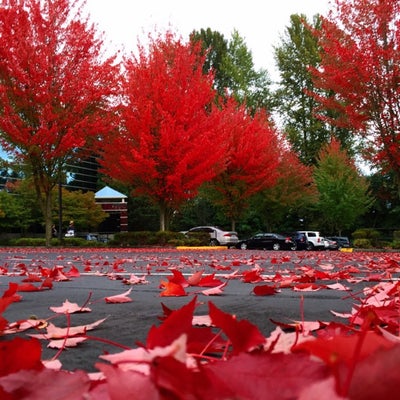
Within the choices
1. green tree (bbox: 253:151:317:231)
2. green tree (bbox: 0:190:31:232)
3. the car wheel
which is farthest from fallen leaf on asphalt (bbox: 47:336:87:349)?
green tree (bbox: 0:190:31:232)

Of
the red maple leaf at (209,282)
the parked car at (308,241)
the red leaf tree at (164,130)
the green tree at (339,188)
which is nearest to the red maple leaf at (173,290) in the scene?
the red maple leaf at (209,282)

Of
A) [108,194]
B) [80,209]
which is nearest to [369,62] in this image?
[80,209]

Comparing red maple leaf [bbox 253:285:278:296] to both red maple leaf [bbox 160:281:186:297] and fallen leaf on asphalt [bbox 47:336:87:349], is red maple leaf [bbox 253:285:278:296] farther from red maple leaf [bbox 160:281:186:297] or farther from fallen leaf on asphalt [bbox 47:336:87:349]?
fallen leaf on asphalt [bbox 47:336:87:349]

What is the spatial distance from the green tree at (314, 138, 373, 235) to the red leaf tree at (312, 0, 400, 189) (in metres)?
17.6

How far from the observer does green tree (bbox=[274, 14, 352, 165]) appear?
129 feet

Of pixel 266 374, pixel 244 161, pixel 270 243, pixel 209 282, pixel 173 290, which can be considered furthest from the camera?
pixel 270 243

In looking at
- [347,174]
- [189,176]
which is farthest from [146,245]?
[347,174]

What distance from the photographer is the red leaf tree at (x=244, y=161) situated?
2538 centimetres

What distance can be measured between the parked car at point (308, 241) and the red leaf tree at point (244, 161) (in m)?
3.96

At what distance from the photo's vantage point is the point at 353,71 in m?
13.9

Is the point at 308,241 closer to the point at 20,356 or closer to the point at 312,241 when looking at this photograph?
the point at 312,241

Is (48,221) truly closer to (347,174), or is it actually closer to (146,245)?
(146,245)

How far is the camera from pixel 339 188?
105 ft

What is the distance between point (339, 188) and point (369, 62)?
1918 cm
